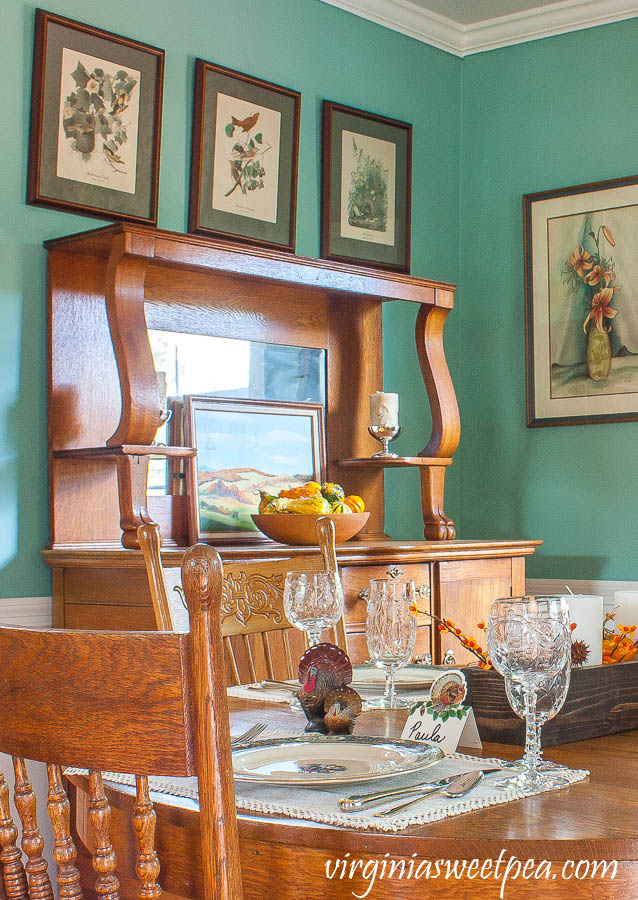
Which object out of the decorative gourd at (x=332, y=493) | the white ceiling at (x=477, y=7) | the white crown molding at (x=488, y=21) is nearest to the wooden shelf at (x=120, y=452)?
the decorative gourd at (x=332, y=493)

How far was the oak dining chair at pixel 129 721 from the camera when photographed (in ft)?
2.73

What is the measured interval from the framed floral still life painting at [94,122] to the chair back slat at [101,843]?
2.23m

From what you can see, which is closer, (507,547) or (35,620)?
(35,620)

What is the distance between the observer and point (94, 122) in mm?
2988

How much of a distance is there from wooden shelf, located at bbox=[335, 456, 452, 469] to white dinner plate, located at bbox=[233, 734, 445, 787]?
2108 millimetres

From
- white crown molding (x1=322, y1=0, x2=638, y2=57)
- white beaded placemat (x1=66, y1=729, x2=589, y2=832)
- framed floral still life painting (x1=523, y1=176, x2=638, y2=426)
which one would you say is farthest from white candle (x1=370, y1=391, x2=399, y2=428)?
white beaded placemat (x1=66, y1=729, x2=589, y2=832)

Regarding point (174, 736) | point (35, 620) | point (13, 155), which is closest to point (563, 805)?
point (174, 736)

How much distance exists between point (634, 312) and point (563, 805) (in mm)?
2910

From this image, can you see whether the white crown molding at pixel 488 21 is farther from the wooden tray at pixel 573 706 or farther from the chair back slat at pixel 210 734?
the chair back slat at pixel 210 734

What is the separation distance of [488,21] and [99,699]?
3797mm

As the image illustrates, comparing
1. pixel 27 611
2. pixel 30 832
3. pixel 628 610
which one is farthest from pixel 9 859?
pixel 27 611

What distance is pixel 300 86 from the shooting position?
364cm

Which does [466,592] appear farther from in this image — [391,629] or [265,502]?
[391,629]

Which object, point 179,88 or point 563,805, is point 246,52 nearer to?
point 179,88
